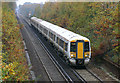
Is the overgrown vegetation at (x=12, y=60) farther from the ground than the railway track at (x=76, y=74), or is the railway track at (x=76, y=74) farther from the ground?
the overgrown vegetation at (x=12, y=60)

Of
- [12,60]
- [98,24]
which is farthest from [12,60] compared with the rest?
[98,24]

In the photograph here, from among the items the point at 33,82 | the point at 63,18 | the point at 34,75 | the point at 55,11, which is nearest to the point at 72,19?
the point at 63,18

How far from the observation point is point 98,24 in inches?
855

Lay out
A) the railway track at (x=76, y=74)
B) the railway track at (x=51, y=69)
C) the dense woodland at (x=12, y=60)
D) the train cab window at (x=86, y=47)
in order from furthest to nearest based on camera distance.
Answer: the train cab window at (x=86, y=47), the railway track at (x=51, y=69), the railway track at (x=76, y=74), the dense woodland at (x=12, y=60)

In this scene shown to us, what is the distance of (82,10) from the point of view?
29.3 meters

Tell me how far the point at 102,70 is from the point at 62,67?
328 cm

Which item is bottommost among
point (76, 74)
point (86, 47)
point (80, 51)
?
point (76, 74)

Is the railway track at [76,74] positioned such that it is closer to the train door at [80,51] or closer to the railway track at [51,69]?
the railway track at [51,69]

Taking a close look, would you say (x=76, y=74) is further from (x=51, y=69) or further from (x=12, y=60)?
(x=12, y=60)

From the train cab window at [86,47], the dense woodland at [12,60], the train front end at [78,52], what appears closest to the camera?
the dense woodland at [12,60]

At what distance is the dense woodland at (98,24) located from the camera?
16998 mm

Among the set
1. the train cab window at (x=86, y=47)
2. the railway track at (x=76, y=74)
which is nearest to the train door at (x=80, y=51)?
the train cab window at (x=86, y=47)

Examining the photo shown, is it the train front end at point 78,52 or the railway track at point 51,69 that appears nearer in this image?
the railway track at point 51,69

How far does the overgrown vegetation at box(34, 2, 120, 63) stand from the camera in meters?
17.1
